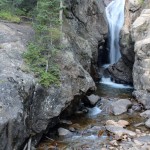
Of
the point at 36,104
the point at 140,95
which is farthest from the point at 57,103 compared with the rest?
the point at 140,95

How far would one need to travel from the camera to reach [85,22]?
23.0 meters

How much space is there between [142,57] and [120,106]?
398 centimetres

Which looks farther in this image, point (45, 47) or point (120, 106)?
point (120, 106)

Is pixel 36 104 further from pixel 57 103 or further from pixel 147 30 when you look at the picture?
pixel 147 30

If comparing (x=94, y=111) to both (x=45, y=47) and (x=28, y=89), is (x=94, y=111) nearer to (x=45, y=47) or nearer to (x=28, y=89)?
(x=45, y=47)

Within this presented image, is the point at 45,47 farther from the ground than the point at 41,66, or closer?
farther from the ground

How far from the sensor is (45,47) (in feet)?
49.5

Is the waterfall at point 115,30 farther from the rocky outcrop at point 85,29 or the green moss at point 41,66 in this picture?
the green moss at point 41,66

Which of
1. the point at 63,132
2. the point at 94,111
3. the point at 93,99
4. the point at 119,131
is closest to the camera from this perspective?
the point at 119,131

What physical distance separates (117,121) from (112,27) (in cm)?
1338

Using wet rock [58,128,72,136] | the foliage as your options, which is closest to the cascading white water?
the foliage

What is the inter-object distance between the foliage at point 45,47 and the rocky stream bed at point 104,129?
108 inches

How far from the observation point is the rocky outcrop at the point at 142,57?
742 inches

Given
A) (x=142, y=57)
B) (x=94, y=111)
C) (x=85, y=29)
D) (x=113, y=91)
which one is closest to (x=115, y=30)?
(x=85, y=29)
